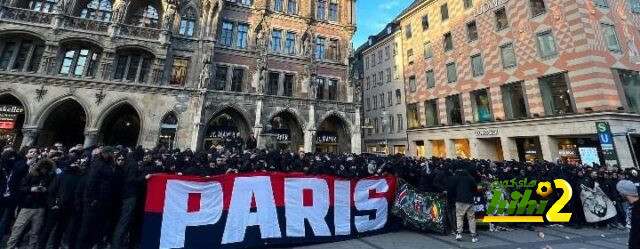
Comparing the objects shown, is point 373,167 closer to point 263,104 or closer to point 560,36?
point 263,104

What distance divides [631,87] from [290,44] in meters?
25.6

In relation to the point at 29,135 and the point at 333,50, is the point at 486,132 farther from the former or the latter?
the point at 29,135

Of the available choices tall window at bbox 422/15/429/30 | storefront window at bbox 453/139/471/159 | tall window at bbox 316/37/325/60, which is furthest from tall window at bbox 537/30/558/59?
tall window at bbox 316/37/325/60

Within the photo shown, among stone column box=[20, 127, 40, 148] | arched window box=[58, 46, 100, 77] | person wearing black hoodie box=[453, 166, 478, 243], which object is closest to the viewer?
person wearing black hoodie box=[453, 166, 478, 243]

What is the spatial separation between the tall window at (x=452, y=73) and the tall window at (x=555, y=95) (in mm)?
7142

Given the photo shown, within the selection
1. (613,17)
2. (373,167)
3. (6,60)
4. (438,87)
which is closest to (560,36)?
(613,17)

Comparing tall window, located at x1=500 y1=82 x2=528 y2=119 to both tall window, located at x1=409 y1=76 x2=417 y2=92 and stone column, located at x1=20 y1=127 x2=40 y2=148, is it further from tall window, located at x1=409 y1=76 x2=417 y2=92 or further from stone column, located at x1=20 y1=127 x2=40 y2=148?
stone column, located at x1=20 y1=127 x2=40 y2=148

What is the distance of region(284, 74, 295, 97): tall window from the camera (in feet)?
89.5

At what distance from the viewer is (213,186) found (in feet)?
21.3

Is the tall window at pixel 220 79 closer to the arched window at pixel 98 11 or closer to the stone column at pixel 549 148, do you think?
the arched window at pixel 98 11

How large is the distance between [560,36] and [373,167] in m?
18.0

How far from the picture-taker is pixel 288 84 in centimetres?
2745

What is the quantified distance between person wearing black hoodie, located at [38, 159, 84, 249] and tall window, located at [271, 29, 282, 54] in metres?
22.8

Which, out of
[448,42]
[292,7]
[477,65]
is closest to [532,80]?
[477,65]
